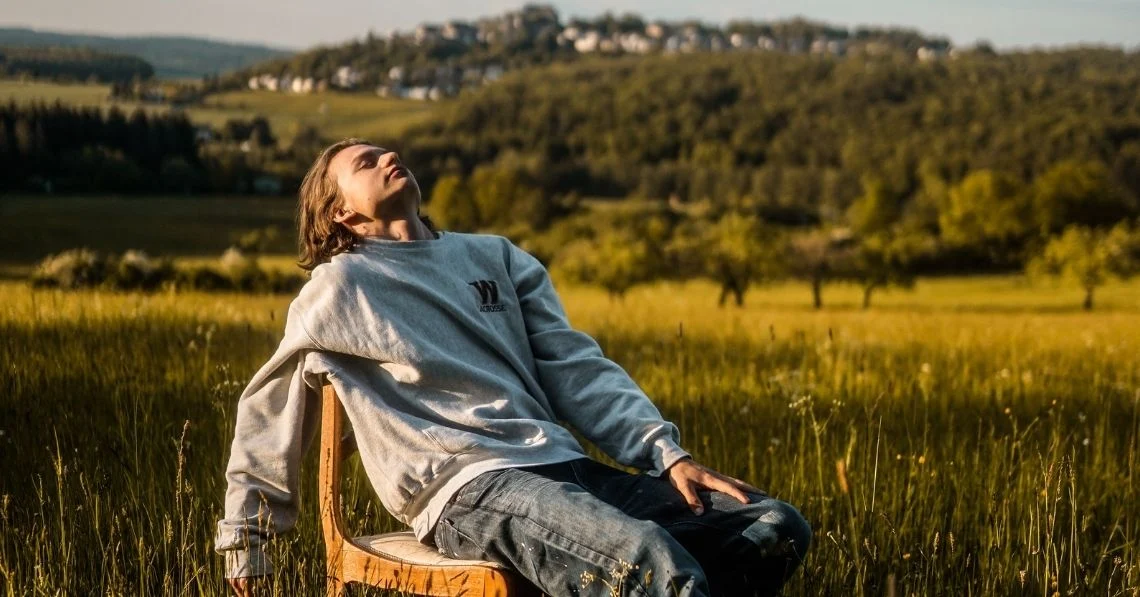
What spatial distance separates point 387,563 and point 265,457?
0.39 meters

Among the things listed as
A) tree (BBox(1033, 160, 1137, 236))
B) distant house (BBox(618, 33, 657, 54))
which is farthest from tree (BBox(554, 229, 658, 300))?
distant house (BBox(618, 33, 657, 54))

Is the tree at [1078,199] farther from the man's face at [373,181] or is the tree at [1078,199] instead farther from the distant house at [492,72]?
the man's face at [373,181]

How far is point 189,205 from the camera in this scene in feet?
34.7

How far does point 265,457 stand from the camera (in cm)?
249

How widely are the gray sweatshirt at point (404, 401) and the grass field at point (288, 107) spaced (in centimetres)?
72

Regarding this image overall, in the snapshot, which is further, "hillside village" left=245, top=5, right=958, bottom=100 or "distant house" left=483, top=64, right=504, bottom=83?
"distant house" left=483, top=64, right=504, bottom=83

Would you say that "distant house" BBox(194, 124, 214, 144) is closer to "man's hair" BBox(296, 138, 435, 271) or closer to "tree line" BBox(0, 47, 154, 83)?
"tree line" BBox(0, 47, 154, 83)

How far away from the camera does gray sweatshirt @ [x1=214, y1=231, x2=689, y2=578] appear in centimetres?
242

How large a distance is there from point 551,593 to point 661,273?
35982 millimetres

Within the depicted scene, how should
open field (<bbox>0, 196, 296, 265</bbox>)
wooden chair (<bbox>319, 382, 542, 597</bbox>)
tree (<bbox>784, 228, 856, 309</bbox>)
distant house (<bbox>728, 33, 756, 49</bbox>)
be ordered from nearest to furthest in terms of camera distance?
wooden chair (<bbox>319, 382, 542, 597</bbox>) → open field (<bbox>0, 196, 296, 265</bbox>) → tree (<bbox>784, 228, 856, 309</bbox>) → distant house (<bbox>728, 33, 756, 49</bbox>)

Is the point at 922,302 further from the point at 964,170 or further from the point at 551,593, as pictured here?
the point at 551,593

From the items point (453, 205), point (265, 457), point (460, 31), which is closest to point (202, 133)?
point (265, 457)

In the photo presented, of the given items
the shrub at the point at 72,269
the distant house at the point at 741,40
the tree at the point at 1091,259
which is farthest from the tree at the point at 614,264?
the distant house at the point at 741,40

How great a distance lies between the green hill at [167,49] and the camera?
223 inches
